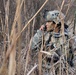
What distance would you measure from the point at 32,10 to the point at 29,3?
0.99 ft

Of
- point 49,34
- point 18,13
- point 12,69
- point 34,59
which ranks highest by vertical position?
point 18,13

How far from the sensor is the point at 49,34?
276 cm

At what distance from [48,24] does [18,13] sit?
7.19 ft

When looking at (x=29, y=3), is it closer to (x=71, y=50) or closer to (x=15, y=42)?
(x=71, y=50)

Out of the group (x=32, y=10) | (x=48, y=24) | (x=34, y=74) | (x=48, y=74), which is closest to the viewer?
(x=34, y=74)

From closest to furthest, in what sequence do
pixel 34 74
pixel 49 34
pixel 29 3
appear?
pixel 34 74 < pixel 49 34 < pixel 29 3

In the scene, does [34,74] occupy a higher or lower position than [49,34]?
higher

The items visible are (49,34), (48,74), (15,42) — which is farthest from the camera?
(49,34)

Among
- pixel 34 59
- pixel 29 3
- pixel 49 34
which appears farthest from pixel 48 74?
pixel 29 3

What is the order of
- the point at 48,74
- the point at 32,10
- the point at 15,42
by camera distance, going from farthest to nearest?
the point at 32,10, the point at 48,74, the point at 15,42

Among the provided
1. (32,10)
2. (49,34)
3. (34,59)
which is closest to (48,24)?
(49,34)

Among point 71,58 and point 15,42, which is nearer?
point 15,42

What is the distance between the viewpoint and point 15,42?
772 millimetres

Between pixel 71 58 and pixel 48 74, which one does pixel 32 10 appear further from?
pixel 48 74
